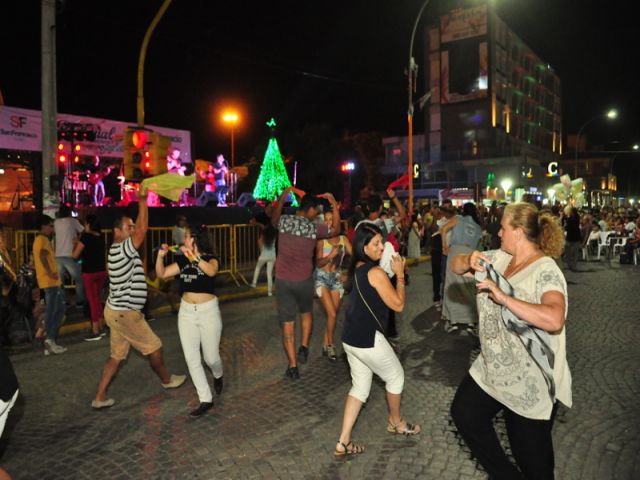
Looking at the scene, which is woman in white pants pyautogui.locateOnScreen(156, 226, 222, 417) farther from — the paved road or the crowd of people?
the paved road

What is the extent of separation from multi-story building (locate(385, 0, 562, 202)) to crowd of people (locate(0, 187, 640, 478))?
4992cm

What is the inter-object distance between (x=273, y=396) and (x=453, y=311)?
11.6ft

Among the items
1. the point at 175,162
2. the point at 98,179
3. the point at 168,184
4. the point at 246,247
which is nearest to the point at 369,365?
the point at 168,184

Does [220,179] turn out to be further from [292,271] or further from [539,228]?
[539,228]

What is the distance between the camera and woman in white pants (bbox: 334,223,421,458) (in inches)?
152

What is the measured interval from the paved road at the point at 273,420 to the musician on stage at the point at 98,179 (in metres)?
13.1

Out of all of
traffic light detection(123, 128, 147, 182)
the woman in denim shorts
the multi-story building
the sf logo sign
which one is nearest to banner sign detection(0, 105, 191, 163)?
the sf logo sign

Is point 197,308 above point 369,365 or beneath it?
above

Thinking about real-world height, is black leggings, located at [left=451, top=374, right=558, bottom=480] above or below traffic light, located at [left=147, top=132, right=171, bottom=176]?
A: below

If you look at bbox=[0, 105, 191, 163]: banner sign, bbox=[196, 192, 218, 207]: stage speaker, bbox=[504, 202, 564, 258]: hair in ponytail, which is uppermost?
bbox=[0, 105, 191, 163]: banner sign

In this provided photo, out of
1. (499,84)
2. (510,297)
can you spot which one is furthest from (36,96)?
(499,84)

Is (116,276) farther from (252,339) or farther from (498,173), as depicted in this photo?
(498,173)

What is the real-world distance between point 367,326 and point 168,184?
2.27 metres

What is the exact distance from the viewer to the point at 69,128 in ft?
54.3
